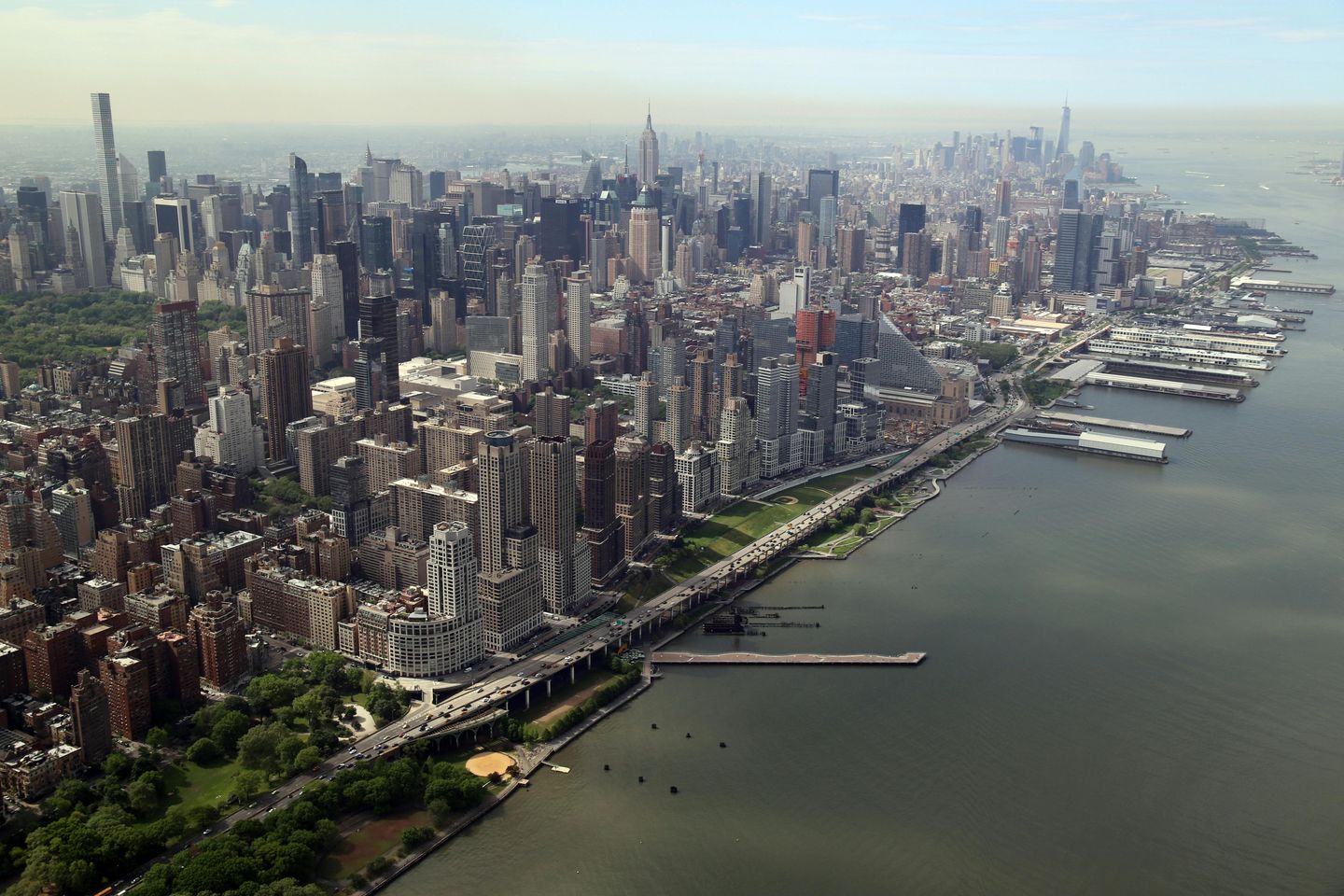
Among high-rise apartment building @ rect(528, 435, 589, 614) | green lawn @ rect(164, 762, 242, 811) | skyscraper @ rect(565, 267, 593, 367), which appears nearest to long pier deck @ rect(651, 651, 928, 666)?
high-rise apartment building @ rect(528, 435, 589, 614)

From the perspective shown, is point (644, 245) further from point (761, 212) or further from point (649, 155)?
point (649, 155)

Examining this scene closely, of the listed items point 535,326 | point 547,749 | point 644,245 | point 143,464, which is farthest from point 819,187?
point 547,749

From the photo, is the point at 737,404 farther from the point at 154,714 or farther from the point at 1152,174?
the point at 1152,174

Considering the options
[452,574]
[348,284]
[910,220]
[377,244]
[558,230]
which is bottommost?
[452,574]

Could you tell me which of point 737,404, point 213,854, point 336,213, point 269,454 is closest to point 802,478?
point 737,404

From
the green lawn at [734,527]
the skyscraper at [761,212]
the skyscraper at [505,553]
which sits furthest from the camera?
the skyscraper at [761,212]

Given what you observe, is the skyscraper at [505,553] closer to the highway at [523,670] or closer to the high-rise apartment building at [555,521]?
the high-rise apartment building at [555,521]

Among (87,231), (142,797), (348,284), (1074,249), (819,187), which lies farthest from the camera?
(819,187)

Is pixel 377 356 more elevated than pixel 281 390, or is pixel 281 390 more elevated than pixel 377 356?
pixel 377 356

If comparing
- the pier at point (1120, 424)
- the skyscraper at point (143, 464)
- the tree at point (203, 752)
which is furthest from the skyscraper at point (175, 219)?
the tree at point (203, 752)
